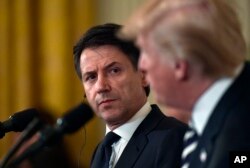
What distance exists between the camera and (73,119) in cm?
103

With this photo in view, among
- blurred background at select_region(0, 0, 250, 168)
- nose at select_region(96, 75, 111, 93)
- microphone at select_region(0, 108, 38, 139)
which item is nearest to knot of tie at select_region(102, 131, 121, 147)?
nose at select_region(96, 75, 111, 93)

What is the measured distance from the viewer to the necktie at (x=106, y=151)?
163 centimetres

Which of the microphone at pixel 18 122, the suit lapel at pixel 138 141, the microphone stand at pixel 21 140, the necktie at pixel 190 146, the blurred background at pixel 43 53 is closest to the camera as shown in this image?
the microphone stand at pixel 21 140

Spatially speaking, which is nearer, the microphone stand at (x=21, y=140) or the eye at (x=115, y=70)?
the microphone stand at (x=21, y=140)

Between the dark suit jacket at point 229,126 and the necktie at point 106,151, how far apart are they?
0.61 metres

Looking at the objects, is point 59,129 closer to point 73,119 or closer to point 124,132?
point 73,119

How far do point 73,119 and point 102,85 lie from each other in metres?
0.59

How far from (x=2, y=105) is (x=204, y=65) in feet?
6.86

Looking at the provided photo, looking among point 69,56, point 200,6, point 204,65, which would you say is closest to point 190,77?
point 204,65

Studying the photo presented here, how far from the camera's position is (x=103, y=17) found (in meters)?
2.98

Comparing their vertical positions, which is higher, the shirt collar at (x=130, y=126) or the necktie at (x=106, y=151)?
the shirt collar at (x=130, y=126)

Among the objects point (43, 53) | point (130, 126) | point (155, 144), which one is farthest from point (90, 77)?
point (43, 53)

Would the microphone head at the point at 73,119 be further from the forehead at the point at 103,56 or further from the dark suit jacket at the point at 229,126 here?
the forehead at the point at 103,56

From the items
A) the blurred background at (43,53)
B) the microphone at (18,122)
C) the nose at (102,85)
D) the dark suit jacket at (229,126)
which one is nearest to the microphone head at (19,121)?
the microphone at (18,122)
